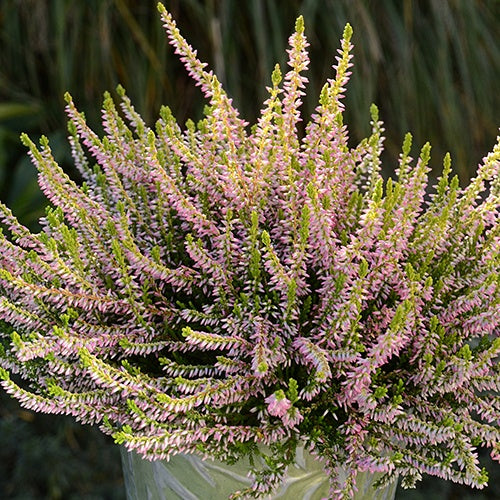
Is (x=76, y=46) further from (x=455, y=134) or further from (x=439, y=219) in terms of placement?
(x=439, y=219)

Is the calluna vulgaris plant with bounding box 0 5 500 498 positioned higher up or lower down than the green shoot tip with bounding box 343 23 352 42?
lower down

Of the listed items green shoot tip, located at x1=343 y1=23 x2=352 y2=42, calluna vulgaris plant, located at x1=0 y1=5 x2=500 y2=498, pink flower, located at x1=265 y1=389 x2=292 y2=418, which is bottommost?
pink flower, located at x1=265 y1=389 x2=292 y2=418

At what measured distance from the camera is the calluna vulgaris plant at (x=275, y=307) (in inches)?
23.7

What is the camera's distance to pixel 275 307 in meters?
0.63

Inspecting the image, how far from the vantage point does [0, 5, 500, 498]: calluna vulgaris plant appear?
0.60 meters

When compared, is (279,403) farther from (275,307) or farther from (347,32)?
(347,32)

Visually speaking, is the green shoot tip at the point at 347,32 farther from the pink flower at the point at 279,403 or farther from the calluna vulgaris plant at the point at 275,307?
the pink flower at the point at 279,403

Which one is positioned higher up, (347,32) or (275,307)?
(347,32)

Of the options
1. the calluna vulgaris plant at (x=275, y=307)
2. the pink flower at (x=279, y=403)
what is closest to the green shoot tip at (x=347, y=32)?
the calluna vulgaris plant at (x=275, y=307)

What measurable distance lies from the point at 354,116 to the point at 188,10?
1.57ft

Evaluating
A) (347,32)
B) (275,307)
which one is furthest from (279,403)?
(347,32)

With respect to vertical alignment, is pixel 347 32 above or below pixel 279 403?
above

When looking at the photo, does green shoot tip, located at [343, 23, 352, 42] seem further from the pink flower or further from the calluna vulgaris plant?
the pink flower

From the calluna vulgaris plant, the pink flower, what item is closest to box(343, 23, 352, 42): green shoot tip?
the calluna vulgaris plant
